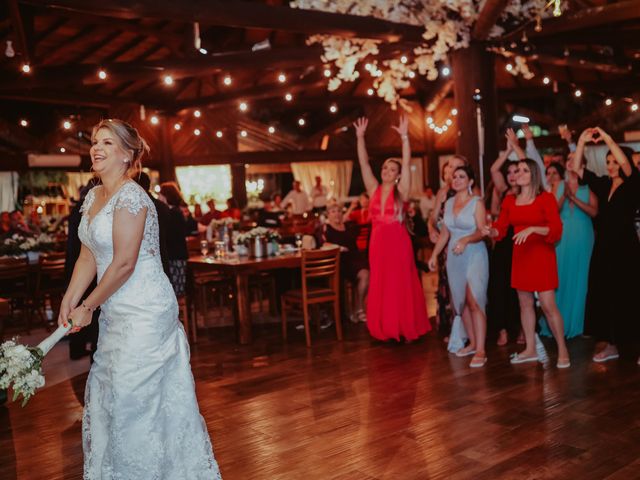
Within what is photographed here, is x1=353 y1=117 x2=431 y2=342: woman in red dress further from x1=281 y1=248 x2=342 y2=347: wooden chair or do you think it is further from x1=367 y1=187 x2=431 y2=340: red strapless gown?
x1=281 y1=248 x2=342 y2=347: wooden chair

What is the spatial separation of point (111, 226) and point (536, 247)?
3.45 metres

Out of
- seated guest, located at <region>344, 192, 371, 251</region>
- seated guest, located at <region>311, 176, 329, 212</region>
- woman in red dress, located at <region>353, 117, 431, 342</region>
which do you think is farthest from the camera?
seated guest, located at <region>311, 176, 329, 212</region>

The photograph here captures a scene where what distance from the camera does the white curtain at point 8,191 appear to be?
14117 mm

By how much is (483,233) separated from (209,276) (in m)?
3.88

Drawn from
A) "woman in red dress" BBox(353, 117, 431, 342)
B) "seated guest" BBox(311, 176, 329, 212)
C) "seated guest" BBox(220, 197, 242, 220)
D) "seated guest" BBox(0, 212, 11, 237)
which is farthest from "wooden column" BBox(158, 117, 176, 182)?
"woman in red dress" BBox(353, 117, 431, 342)

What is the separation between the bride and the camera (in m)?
2.77

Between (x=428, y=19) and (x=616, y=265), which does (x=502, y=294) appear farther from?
(x=428, y=19)

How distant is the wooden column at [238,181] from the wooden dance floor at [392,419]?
11248mm

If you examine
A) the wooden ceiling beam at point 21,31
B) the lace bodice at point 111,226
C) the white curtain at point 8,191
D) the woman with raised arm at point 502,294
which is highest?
the wooden ceiling beam at point 21,31

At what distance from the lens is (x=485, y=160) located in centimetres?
781

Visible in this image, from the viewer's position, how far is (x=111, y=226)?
2.77 meters

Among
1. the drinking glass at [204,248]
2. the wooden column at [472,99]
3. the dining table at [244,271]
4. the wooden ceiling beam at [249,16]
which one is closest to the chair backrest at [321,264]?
the dining table at [244,271]

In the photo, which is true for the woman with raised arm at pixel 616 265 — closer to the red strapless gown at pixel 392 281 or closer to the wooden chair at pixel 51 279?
the red strapless gown at pixel 392 281

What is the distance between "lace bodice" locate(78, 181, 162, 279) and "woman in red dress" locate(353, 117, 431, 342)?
11.4ft
